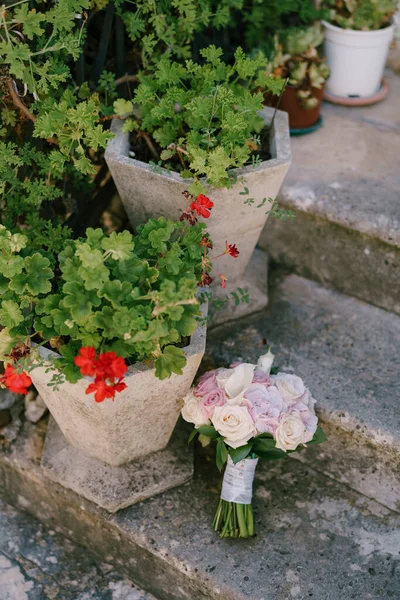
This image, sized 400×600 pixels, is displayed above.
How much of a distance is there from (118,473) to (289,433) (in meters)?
0.57

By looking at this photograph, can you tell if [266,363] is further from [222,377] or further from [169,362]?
[169,362]

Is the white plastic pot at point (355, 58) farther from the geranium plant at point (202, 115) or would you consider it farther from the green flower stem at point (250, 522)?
the green flower stem at point (250, 522)

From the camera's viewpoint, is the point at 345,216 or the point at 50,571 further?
the point at 345,216

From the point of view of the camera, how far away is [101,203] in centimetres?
240

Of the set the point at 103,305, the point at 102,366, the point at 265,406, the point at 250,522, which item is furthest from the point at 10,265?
the point at 250,522

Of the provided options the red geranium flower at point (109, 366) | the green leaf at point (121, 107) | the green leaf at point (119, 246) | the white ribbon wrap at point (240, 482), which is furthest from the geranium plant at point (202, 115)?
the white ribbon wrap at point (240, 482)

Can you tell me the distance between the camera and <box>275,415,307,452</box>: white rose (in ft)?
5.72

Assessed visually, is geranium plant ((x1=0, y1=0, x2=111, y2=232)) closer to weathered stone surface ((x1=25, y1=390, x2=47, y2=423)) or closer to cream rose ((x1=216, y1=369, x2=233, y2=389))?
weathered stone surface ((x1=25, y1=390, x2=47, y2=423))

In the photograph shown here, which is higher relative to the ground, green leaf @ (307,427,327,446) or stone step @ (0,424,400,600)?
green leaf @ (307,427,327,446)

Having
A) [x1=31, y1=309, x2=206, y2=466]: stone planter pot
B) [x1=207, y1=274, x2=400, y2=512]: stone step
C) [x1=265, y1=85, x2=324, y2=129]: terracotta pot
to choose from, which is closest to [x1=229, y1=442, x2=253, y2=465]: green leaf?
[x1=31, y1=309, x2=206, y2=466]: stone planter pot

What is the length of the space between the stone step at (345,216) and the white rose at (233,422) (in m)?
0.82

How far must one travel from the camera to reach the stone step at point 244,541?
5.98ft

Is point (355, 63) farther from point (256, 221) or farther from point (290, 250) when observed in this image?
point (256, 221)

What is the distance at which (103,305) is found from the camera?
166 centimetres
